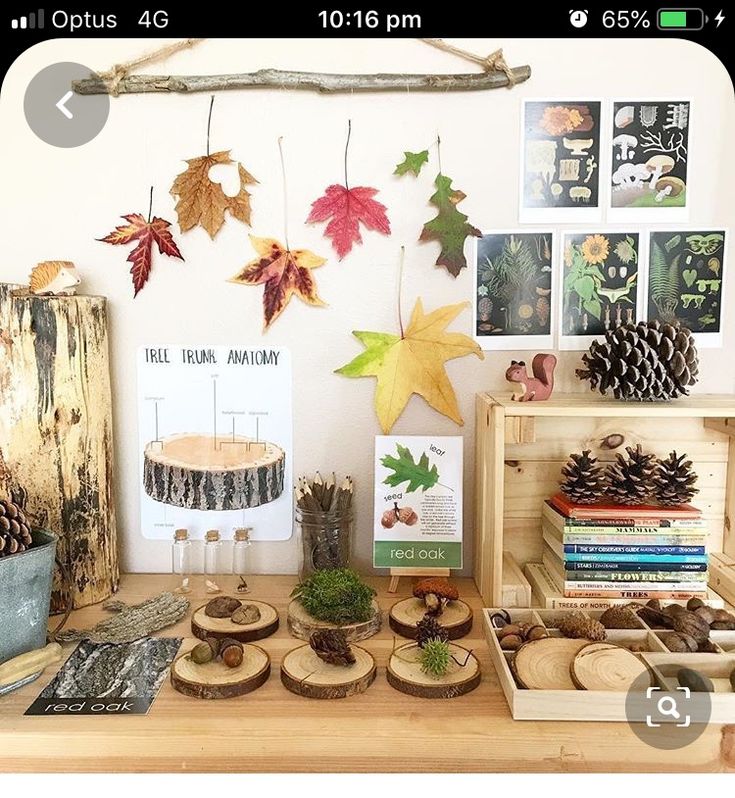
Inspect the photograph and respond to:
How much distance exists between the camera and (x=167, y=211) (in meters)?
1.13

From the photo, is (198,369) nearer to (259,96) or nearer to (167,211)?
(167,211)

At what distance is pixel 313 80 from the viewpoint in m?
1.09

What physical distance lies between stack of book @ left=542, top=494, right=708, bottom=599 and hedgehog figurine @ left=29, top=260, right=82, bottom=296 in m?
0.85

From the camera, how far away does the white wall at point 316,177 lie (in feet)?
3.59

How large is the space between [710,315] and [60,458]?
106 cm

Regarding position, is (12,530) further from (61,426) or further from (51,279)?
(51,279)

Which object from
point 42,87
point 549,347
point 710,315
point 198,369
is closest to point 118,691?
point 198,369

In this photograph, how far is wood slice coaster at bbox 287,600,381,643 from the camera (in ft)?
3.08

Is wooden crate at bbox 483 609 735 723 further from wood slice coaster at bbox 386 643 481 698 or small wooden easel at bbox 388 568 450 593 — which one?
small wooden easel at bbox 388 568 450 593

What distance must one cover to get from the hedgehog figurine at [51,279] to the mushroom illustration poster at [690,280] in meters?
0.93

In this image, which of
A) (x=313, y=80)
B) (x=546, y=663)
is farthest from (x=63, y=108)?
(x=546, y=663)
